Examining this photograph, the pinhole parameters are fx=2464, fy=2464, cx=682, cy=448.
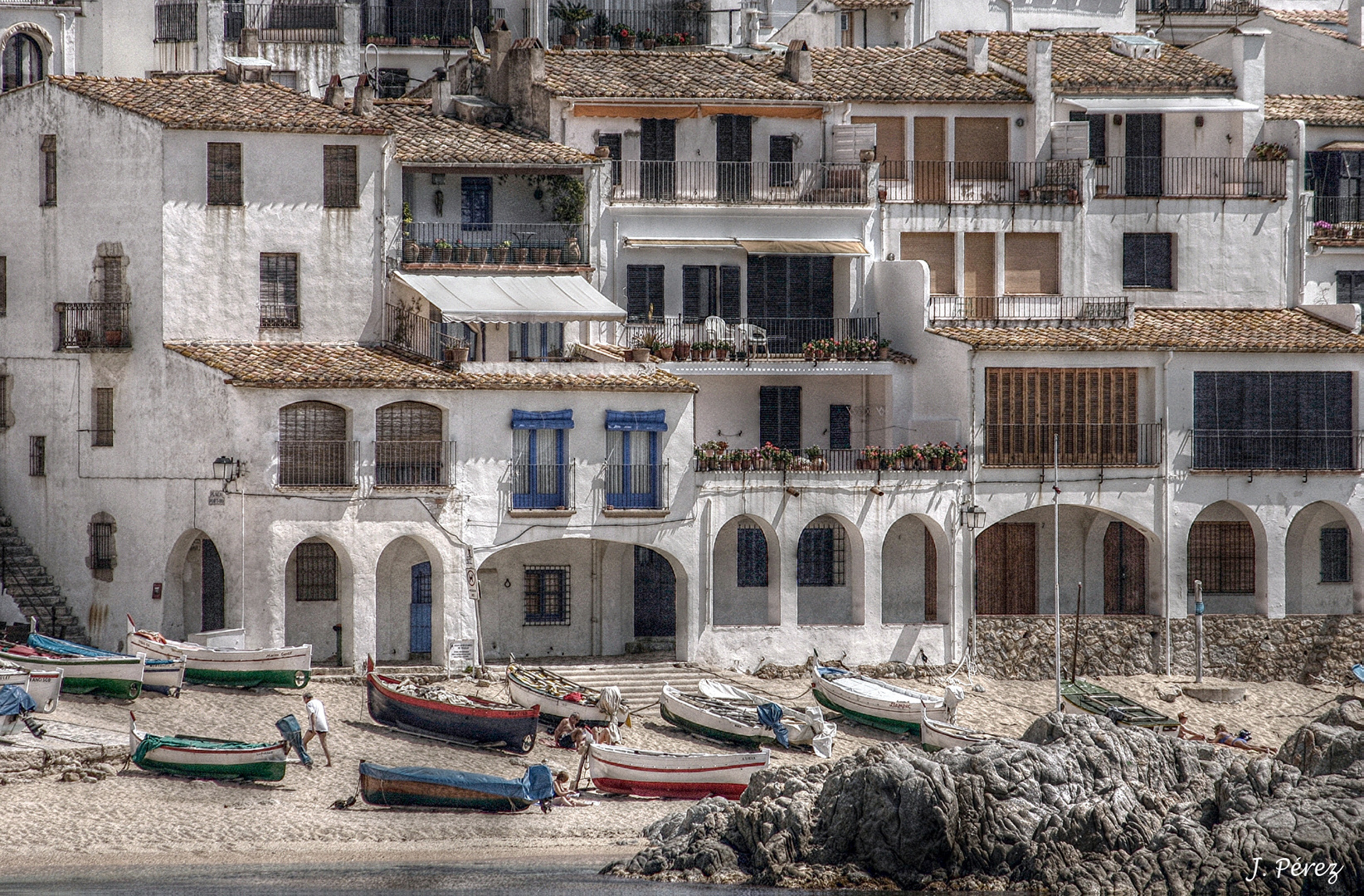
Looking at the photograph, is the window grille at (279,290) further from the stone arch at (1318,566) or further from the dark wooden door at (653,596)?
the stone arch at (1318,566)

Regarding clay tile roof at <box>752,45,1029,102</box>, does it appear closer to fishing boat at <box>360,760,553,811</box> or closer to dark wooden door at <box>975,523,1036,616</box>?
dark wooden door at <box>975,523,1036,616</box>

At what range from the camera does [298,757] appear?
49.4 m

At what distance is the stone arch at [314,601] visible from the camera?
188ft

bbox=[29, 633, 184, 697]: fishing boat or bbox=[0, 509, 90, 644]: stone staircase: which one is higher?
bbox=[0, 509, 90, 644]: stone staircase

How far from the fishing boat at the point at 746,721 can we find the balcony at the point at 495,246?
39.0ft

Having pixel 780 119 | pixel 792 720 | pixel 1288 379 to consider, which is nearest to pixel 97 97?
pixel 780 119

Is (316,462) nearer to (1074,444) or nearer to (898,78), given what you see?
(1074,444)

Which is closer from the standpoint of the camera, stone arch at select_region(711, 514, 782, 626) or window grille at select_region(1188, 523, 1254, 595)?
stone arch at select_region(711, 514, 782, 626)

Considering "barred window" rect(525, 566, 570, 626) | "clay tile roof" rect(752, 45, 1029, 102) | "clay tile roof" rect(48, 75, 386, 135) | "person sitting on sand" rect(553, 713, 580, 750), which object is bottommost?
"person sitting on sand" rect(553, 713, 580, 750)

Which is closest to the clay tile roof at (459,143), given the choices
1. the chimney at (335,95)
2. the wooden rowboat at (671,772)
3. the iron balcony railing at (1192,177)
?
the chimney at (335,95)

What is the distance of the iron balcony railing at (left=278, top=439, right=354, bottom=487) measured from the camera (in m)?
55.1

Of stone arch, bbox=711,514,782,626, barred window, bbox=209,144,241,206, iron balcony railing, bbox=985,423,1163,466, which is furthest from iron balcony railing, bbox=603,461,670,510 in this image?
barred window, bbox=209,144,241,206

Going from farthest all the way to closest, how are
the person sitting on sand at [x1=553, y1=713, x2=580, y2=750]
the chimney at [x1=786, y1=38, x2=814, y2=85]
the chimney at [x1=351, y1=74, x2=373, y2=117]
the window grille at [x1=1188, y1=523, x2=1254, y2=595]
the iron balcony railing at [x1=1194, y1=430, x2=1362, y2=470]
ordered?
1. the chimney at [x1=786, y1=38, x2=814, y2=85]
2. the window grille at [x1=1188, y1=523, x2=1254, y2=595]
3. the iron balcony railing at [x1=1194, y1=430, x2=1362, y2=470]
4. the chimney at [x1=351, y1=74, x2=373, y2=117]
5. the person sitting on sand at [x1=553, y1=713, x2=580, y2=750]

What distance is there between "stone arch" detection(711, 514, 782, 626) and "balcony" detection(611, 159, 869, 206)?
27.8 ft
